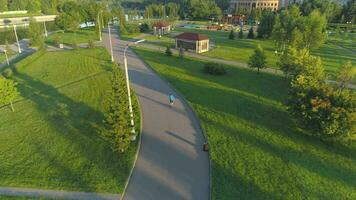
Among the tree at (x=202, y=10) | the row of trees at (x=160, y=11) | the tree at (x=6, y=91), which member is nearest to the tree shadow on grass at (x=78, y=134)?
the tree at (x=6, y=91)

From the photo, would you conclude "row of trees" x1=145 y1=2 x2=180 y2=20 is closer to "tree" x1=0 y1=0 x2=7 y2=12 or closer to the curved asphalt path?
"tree" x1=0 y1=0 x2=7 y2=12

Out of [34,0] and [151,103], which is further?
[34,0]

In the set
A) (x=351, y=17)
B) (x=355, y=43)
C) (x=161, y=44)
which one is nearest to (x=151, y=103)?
(x=161, y=44)

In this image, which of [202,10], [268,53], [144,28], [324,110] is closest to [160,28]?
[144,28]

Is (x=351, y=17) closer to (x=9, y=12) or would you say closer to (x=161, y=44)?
(x=161, y=44)

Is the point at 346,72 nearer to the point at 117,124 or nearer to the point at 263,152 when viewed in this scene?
the point at 263,152

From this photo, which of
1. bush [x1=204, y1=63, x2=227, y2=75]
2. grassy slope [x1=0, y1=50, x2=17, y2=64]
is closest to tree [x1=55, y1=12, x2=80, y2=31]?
grassy slope [x1=0, y1=50, x2=17, y2=64]

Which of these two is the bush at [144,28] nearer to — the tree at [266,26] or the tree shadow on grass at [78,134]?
the tree at [266,26]
